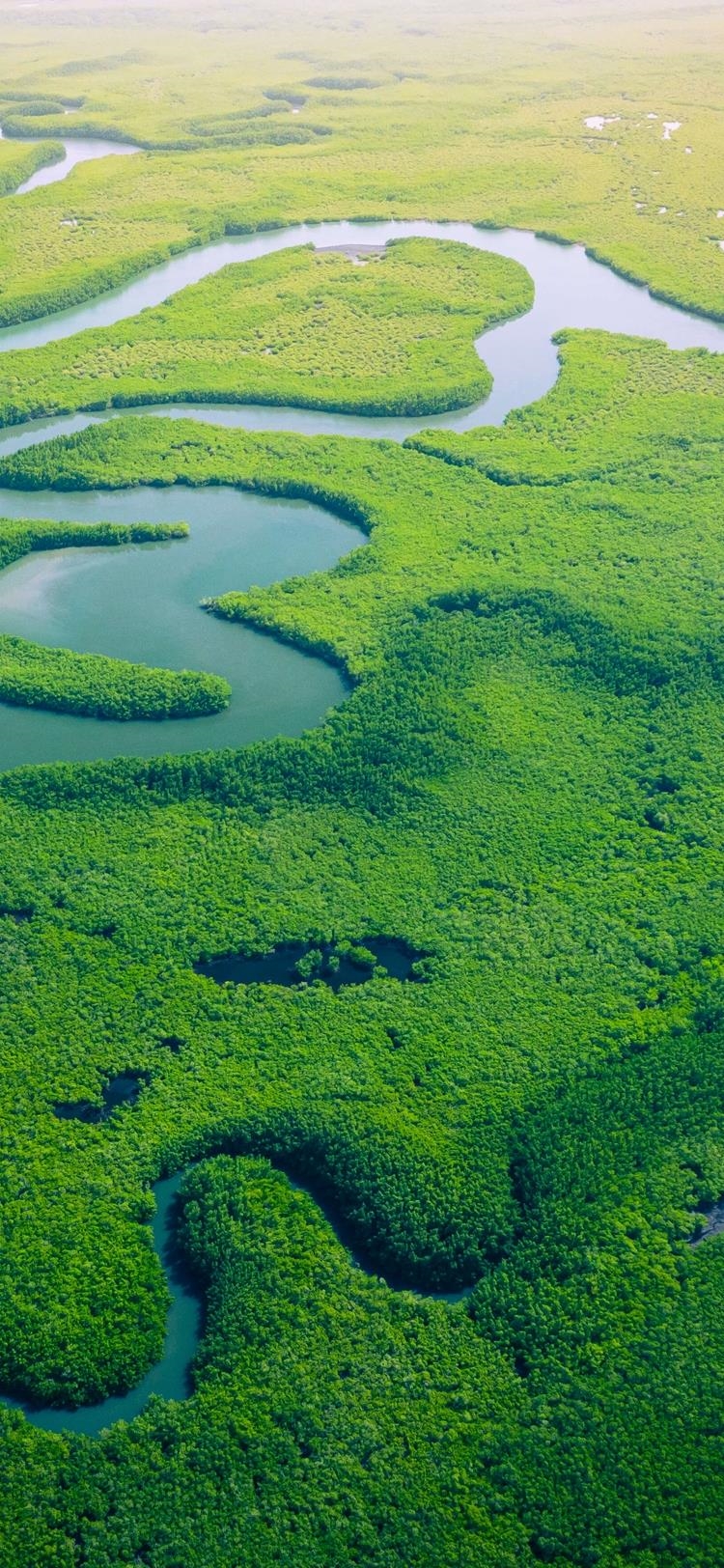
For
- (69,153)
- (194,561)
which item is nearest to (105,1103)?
(194,561)

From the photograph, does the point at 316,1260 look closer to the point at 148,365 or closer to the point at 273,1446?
the point at 273,1446

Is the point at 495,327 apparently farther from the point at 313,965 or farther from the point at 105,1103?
the point at 105,1103

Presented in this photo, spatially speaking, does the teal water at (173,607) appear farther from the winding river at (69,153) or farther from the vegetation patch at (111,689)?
the winding river at (69,153)

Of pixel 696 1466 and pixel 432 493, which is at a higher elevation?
pixel 432 493

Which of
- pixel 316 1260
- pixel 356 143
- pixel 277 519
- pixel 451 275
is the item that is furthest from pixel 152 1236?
pixel 356 143

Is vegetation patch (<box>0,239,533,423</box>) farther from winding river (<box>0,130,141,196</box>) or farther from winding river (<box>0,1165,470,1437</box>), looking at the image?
winding river (<box>0,1165,470,1437</box>)

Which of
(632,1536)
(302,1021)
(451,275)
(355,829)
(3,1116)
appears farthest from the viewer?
(451,275)

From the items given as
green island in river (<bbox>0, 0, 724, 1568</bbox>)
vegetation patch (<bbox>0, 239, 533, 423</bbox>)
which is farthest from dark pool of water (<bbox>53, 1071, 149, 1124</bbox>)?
vegetation patch (<bbox>0, 239, 533, 423</bbox>)

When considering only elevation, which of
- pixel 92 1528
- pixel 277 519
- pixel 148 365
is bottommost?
pixel 92 1528
